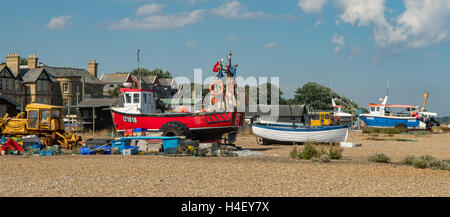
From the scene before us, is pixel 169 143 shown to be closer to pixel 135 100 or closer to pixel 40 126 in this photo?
pixel 135 100

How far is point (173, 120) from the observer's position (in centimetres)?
2930

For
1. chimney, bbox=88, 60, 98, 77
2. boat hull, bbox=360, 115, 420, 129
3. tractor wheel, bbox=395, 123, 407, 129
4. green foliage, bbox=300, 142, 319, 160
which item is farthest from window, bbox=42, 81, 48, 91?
green foliage, bbox=300, 142, 319, 160

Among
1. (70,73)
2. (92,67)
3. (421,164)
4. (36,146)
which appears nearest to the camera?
(421,164)

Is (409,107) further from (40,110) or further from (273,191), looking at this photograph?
(273,191)

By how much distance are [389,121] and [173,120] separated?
40.0m

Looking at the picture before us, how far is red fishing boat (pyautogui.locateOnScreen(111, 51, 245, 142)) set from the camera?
2831 cm

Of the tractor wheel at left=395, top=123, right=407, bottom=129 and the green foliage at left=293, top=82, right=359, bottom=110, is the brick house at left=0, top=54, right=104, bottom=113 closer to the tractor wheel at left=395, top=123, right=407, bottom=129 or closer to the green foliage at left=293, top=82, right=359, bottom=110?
the tractor wheel at left=395, top=123, right=407, bottom=129

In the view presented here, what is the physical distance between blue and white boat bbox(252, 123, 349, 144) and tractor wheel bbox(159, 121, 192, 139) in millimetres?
8152

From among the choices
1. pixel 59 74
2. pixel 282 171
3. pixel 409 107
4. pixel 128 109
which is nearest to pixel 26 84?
pixel 59 74

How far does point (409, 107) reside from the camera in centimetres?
6412

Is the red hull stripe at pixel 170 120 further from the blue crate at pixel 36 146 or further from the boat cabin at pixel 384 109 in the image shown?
the boat cabin at pixel 384 109

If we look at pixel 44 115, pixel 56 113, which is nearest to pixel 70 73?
pixel 56 113

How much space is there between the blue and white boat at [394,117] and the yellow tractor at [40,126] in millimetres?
43324
